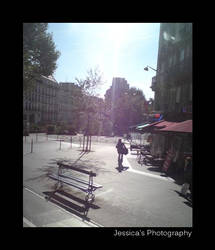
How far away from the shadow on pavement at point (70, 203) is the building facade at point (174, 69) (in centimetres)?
1182

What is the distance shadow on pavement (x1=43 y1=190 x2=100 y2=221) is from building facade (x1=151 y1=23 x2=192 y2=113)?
11.8m

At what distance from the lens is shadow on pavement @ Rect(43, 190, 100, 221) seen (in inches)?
201

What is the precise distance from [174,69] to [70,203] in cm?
1637

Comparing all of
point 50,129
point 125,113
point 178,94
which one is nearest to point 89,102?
point 178,94

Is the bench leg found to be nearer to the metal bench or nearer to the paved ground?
the metal bench

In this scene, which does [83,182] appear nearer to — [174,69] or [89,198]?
[89,198]

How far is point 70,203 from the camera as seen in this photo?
18.5 feet

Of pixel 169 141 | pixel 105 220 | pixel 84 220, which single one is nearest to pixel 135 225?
pixel 105 220

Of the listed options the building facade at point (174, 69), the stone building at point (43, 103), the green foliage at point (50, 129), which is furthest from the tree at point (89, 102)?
the stone building at point (43, 103)

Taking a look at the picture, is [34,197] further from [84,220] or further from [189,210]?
[189,210]
